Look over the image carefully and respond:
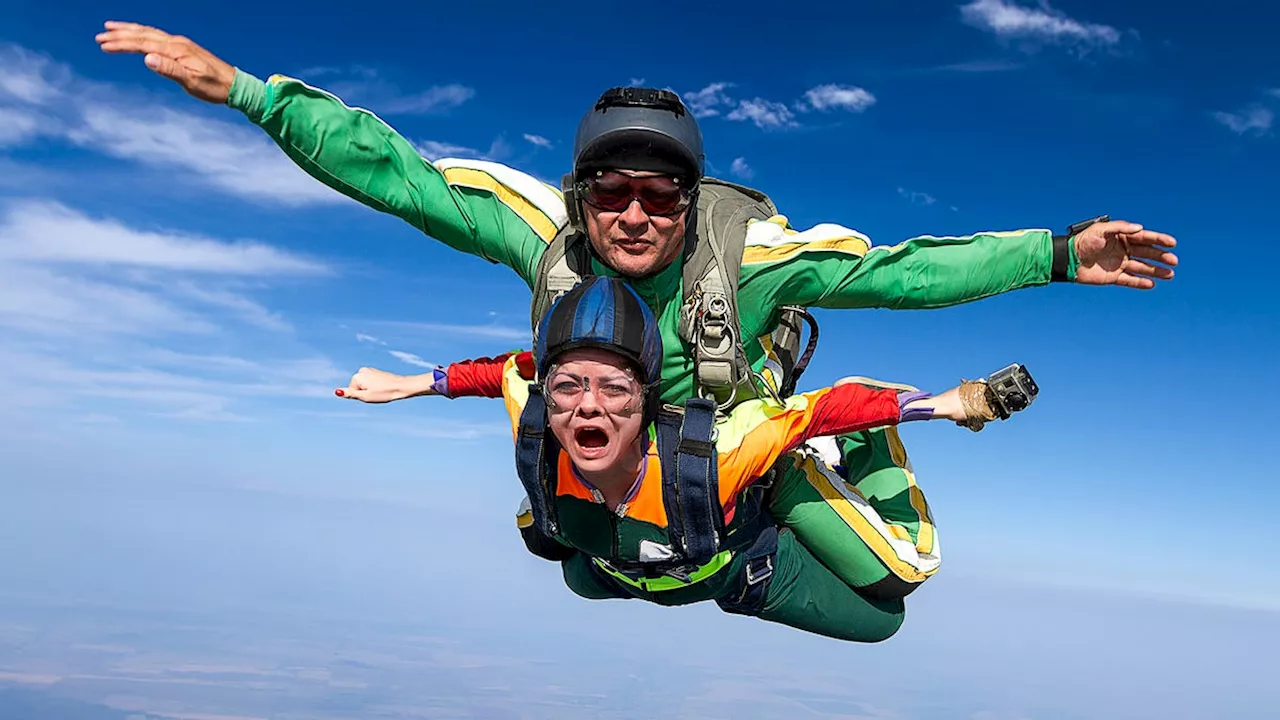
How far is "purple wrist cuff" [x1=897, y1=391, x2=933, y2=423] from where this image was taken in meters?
4.26

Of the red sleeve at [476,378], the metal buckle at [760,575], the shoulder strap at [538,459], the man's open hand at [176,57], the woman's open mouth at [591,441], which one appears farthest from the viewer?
the metal buckle at [760,575]

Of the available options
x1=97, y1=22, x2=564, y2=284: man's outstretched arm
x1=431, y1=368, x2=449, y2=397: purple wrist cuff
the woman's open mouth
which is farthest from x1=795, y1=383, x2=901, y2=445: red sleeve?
x1=431, y1=368, x2=449, y2=397: purple wrist cuff

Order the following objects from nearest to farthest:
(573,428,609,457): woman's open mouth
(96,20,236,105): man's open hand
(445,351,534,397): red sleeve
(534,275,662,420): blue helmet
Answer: (96,20,236,105): man's open hand → (534,275,662,420): blue helmet → (573,428,609,457): woman's open mouth → (445,351,534,397): red sleeve

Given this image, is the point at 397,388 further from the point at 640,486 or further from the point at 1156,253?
the point at 1156,253

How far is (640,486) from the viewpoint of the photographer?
14.5ft

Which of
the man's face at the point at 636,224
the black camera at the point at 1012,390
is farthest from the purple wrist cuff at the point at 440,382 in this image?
the black camera at the point at 1012,390

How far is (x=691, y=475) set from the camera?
4230 millimetres

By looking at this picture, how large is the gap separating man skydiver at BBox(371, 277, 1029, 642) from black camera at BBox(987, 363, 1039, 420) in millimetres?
37

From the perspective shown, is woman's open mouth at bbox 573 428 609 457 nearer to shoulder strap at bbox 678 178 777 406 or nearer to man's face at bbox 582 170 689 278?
shoulder strap at bbox 678 178 777 406

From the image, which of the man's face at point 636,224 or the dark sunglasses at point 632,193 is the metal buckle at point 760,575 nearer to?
the man's face at point 636,224

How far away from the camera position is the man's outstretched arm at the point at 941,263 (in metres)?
4.45

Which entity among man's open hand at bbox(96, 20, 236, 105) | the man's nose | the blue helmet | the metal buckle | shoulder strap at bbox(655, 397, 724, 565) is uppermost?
man's open hand at bbox(96, 20, 236, 105)

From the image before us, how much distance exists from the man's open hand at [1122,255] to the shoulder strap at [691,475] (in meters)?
1.58

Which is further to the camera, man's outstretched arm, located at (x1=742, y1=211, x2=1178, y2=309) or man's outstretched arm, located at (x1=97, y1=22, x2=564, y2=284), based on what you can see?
man's outstretched arm, located at (x1=742, y1=211, x2=1178, y2=309)
